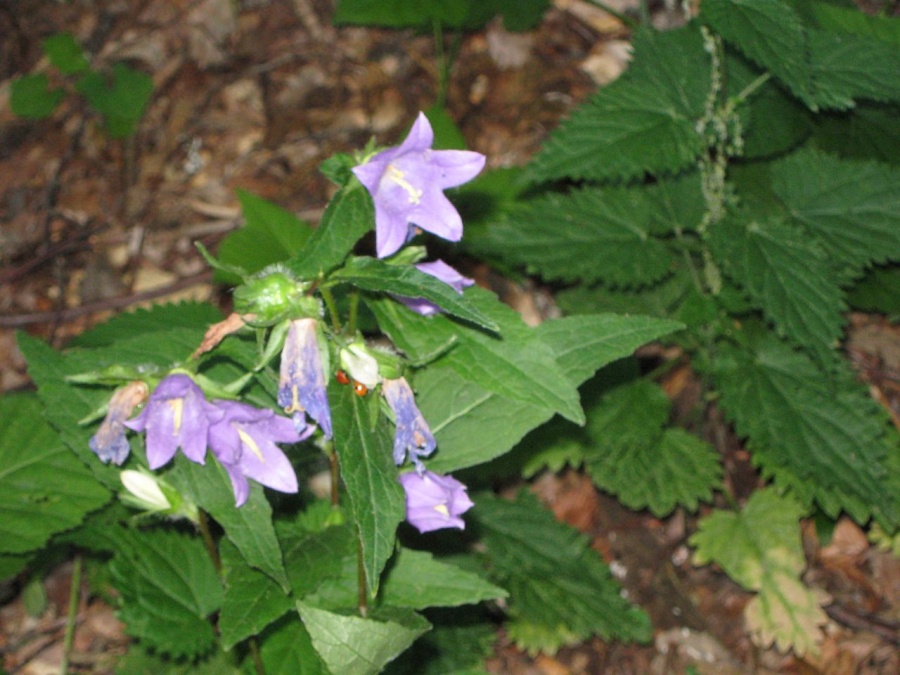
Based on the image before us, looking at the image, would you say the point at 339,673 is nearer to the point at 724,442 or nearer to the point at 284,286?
the point at 284,286

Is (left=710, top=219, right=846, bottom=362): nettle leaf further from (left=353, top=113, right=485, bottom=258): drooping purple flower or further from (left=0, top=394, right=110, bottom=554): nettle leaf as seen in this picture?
(left=0, top=394, right=110, bottom=554): nettle leaf

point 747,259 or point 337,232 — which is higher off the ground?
point 337,232

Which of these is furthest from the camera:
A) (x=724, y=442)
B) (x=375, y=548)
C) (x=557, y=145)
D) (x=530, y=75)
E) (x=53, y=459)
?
(x=530, y=75)

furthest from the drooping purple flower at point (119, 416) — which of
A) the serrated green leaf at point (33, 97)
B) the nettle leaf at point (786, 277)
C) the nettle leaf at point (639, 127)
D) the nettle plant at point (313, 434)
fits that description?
the serrated green leaf at point (33, 97)

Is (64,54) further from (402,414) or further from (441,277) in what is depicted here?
(402,414)

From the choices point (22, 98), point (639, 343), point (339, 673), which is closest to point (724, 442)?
point (639, 343)

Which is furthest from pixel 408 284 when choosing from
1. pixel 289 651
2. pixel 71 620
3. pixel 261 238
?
pixel 71 620
